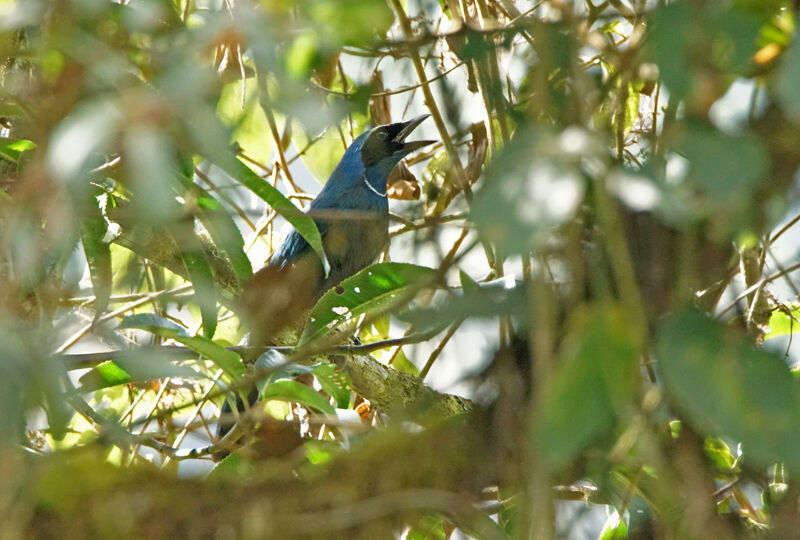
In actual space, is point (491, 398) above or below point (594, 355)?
below

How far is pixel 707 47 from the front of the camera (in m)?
0.92

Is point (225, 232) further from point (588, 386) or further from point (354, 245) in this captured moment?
point (354, 245)

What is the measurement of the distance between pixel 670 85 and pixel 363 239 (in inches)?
162

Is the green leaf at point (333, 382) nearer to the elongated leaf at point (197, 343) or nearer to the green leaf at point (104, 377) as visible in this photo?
the elongated leaf at point (197, 343)

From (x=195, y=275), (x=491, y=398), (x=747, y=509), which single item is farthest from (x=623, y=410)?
(x=747, y=509)

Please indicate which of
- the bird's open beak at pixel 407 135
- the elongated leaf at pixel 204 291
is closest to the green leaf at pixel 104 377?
the elongated leaf at pixel 204 291

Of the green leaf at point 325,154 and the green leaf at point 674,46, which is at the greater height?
the green leaf at point 325,154

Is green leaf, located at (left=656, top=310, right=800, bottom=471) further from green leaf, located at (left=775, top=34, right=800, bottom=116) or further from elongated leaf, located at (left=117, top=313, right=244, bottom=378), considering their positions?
elongated leaf, located at (left=117, top=313, right=244, bottom=378)

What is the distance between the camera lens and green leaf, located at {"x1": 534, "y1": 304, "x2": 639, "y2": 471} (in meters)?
0.84

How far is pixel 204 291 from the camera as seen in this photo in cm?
220

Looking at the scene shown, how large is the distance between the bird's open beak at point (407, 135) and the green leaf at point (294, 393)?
2817mm

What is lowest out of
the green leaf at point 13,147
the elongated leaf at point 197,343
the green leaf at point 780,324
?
the green leaf at point 780,324

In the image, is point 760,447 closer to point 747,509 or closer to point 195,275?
point 195,275

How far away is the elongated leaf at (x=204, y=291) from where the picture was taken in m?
2.14
